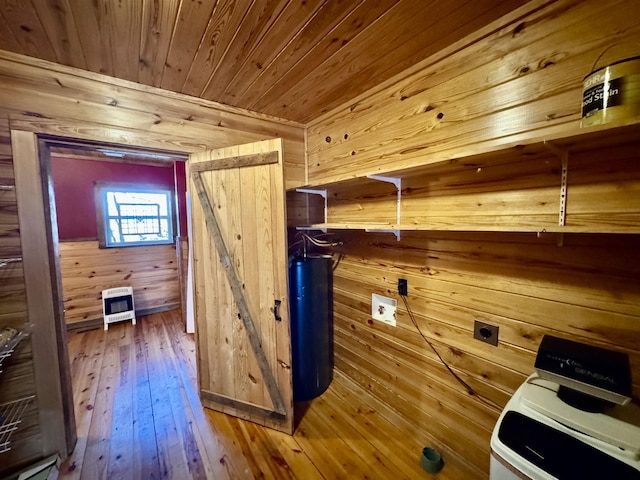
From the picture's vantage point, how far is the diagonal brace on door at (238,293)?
70.2 inches

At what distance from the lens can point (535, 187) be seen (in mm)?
1129

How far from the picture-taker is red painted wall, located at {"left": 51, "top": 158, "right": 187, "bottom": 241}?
137 inches

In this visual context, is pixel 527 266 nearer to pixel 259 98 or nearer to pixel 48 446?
pixel 259 98

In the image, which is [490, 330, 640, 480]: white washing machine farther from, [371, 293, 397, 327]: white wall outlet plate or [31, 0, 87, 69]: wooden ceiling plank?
[31, 0, 87, 69]: wooden ceiling plank

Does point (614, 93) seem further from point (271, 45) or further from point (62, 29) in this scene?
point (62, 29)

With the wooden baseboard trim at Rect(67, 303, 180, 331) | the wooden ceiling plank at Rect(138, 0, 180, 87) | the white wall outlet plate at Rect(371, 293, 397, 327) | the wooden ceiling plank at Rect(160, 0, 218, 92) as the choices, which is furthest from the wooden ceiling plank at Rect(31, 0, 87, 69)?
the wooden baseboard trim at Rect(67, 303, 180, 331)

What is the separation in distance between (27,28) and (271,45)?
45.2 inches

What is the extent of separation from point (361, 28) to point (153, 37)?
1.04 meters

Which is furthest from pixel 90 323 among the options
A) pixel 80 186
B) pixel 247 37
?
pixel 247 37

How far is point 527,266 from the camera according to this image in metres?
1.18

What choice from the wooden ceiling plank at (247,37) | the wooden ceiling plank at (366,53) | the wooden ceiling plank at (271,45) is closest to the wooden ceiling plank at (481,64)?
the wooden ceiling plank at (366,53)

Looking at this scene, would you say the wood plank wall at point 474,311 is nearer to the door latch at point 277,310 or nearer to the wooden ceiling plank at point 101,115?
the door latch at point 277,310

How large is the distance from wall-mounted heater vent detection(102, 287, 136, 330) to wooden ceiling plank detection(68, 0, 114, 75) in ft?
10.4

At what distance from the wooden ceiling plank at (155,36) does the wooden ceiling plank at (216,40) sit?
0.48ft
